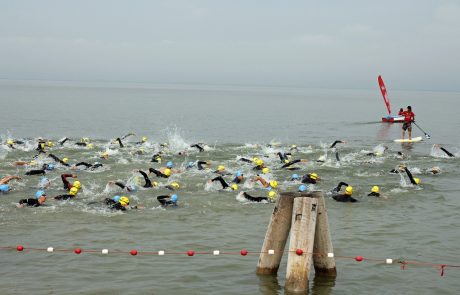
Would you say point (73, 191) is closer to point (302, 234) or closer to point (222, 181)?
point (222, 181)

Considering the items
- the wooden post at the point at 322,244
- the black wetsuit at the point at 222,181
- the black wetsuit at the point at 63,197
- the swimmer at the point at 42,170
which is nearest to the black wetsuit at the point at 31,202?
the black wetsuit at the point at 63,197

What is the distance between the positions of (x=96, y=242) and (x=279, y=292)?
16.4 feet

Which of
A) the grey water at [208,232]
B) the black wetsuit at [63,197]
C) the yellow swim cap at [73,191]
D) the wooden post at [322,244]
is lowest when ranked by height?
the grey water at [208,232]

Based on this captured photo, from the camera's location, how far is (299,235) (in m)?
7.92

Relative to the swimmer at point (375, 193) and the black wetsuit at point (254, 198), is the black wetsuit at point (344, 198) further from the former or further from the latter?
the black wetsuit at point (254, 198)

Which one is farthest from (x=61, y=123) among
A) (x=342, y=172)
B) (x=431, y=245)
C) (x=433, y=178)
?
(x=431, y=245)

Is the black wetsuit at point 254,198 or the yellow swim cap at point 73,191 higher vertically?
the yellow swim cap at point 73,191

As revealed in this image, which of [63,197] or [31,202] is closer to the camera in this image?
[31,202]

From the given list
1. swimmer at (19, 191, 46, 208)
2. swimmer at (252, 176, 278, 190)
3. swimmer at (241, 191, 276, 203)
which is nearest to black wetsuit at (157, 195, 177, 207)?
swimmer at (241, 191, 276, 203)

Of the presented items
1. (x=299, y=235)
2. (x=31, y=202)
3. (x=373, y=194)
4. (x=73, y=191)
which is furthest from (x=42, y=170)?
(x=299, y=235)

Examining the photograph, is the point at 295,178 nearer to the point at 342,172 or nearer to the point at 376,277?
the point at 342,172

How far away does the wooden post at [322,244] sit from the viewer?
27.2ft

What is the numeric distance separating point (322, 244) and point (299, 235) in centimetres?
79

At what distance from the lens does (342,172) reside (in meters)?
21.8
